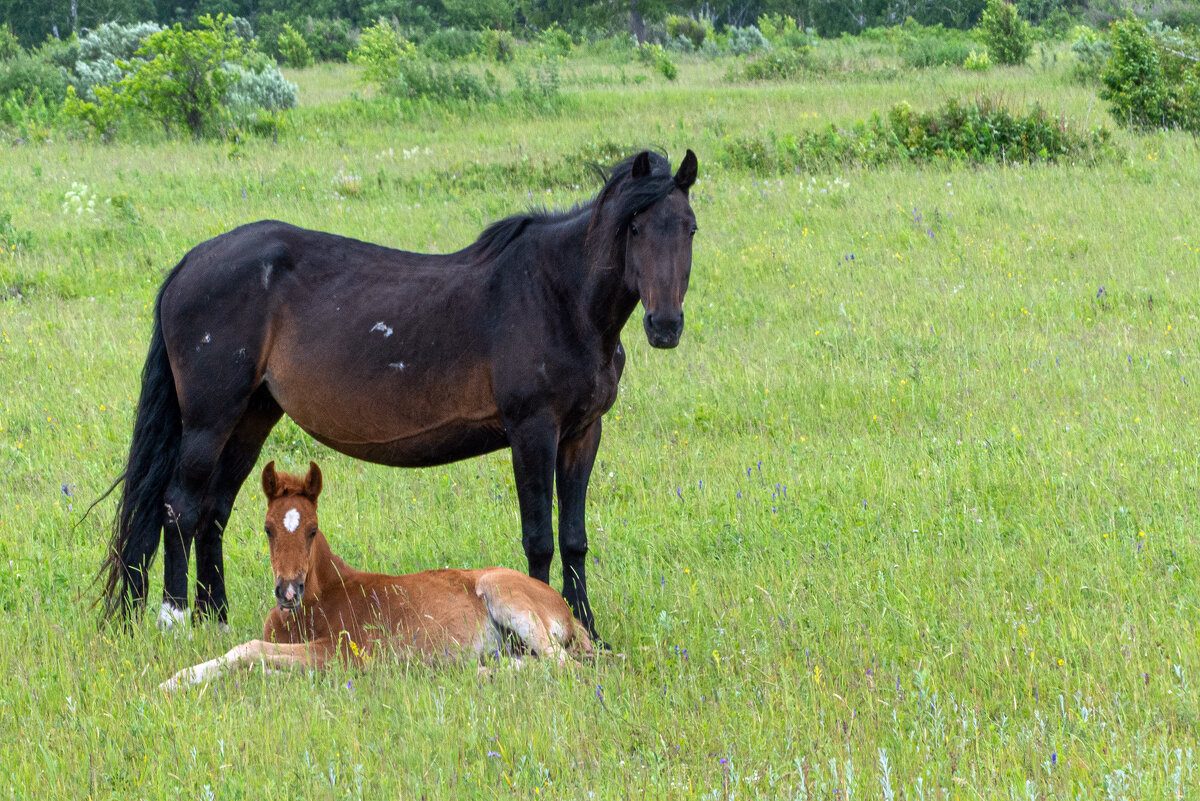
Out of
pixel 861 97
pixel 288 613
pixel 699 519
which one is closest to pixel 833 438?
pixel 699 519

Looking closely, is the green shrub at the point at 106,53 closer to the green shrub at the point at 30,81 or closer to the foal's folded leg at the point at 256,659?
the green shrub at the point at 30,81

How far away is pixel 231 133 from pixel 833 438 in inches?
609

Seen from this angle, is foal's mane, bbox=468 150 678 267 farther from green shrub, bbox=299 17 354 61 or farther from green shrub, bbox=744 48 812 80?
green shrub, bbox=299 17 354 61

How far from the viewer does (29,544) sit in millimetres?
6188

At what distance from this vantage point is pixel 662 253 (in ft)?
15.5

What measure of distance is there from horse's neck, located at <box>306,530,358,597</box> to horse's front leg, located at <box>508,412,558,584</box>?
86 cm

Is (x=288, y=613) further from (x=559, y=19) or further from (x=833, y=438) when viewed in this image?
(x=559, y=19)

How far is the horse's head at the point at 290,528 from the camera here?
14.3 ft

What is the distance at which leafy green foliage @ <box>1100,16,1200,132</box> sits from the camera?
1686 cm

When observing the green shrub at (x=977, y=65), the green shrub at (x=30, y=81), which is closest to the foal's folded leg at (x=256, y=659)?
the green shrub at (x=30, y=81)

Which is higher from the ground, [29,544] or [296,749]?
[296,749]

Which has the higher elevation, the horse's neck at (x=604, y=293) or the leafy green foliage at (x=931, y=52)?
the leafy green foliage at (x=931, y=52)

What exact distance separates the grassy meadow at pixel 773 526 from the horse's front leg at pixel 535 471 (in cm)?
57

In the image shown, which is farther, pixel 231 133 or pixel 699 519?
pixel 231 133
